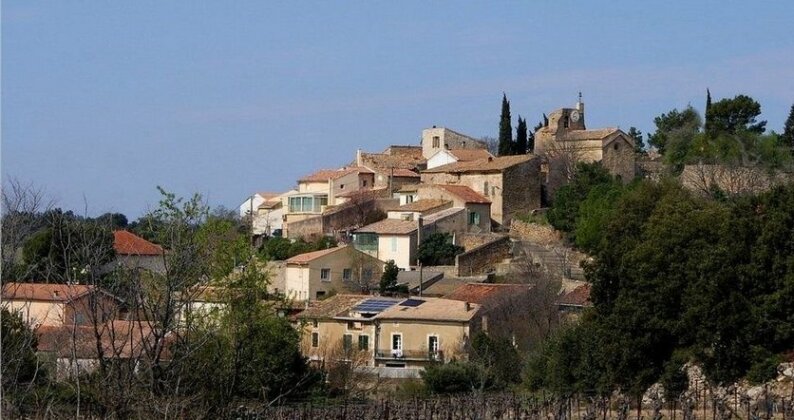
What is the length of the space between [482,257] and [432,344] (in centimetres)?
884

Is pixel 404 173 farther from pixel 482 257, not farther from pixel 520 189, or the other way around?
pixel 482 257

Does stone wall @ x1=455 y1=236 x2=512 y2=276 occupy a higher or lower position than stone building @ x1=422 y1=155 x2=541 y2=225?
lower

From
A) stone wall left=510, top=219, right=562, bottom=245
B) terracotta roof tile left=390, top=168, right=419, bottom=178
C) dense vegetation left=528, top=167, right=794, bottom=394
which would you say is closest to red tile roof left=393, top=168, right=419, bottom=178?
terracotta roof tile left=390, top=168, right=419, bottom=178

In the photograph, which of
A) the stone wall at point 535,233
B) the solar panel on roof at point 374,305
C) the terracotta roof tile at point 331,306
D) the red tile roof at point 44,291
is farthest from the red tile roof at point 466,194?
the red tile roof at point 44,291

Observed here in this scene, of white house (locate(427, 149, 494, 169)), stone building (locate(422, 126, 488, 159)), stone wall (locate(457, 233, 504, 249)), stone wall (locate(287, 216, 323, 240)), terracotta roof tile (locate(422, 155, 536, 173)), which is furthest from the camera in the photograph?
stone building (locate(422, 126, 488, 159))

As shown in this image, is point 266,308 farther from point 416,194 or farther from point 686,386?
point 416,194

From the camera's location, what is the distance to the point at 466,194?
47.8m

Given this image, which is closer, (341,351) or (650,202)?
(650,202)

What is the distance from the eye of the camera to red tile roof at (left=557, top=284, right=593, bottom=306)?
34487 millimetres

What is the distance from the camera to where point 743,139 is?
4694 centimetres

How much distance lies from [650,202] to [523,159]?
72.7 feet

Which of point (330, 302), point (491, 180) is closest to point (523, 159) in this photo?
point (491, 180)

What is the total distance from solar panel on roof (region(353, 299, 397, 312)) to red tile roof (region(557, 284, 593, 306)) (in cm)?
483

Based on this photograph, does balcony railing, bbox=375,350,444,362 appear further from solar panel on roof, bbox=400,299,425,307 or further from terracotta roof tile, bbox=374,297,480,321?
solar panel on roof, bbox=400,299,425,307
